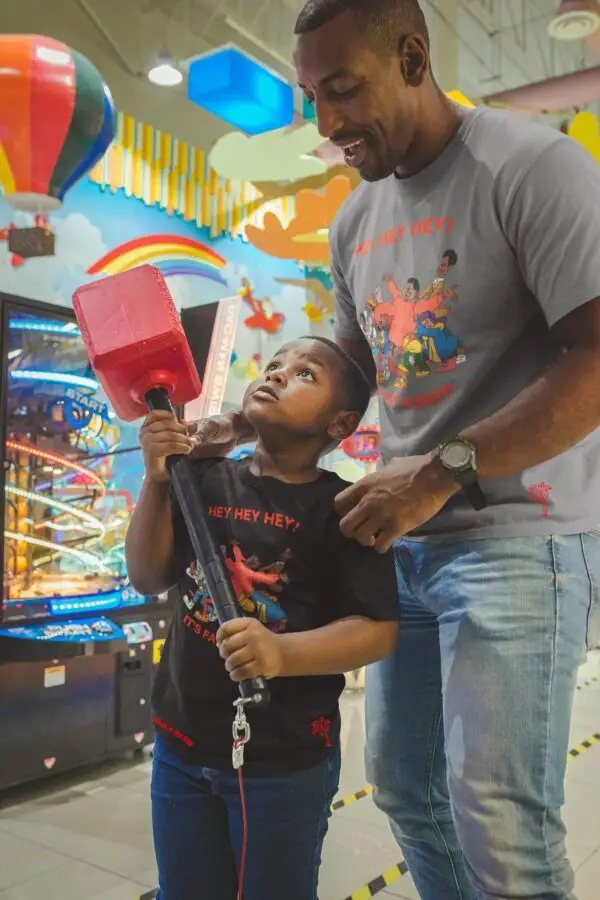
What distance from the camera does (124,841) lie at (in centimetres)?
274

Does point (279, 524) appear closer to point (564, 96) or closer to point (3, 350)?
point (3, 350)

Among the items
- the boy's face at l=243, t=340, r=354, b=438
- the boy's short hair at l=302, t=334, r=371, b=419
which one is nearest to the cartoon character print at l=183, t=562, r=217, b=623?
the boy's face at l=243, t=340, r=354, b=438

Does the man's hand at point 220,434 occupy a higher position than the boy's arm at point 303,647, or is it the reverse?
the man's hand at point 220,434

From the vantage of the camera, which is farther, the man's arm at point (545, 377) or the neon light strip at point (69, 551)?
the neon light strip at point (69, 551)

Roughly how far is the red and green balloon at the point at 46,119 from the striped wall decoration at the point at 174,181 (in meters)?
1.29

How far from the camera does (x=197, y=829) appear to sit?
1.20 metres

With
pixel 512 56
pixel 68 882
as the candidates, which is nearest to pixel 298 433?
pixel 68 882

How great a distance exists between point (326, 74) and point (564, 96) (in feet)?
11.1

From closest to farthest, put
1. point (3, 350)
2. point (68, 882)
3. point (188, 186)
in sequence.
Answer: point (68, 882), point (3, 350), point (188, 186)

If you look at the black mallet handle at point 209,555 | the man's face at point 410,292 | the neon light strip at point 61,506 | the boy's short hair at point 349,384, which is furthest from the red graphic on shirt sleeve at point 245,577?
the neon light strip at point 61,506

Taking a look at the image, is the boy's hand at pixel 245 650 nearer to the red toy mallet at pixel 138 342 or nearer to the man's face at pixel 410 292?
the red toy mallet at pixel 138 342

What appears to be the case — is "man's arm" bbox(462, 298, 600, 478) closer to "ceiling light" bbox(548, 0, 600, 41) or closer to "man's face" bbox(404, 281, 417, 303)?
"man's face" bbox(404, 281, 417, 303)

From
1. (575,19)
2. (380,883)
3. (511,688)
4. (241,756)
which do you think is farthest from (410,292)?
(575,19)

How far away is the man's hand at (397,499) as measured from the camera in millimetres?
1105
